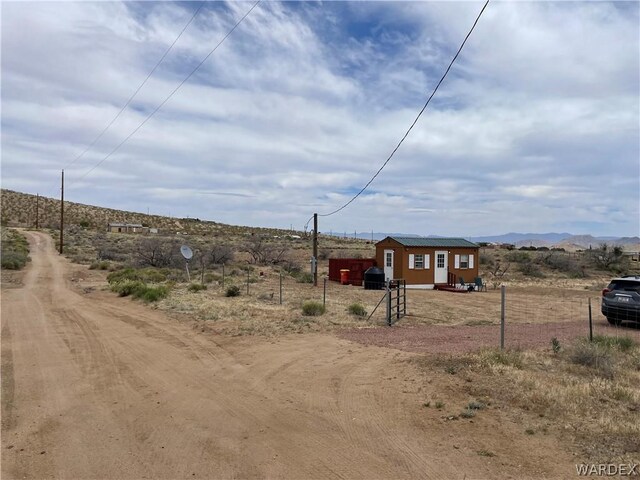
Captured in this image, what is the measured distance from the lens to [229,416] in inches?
265

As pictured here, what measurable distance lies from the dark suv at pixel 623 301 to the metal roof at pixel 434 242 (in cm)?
1627

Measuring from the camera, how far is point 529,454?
17.7 ft

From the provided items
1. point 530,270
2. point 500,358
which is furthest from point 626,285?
point 530,270

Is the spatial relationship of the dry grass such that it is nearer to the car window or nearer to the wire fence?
the wire fence

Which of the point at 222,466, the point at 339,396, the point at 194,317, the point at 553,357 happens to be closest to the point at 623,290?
the point at 553,357

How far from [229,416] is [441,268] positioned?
29031mm

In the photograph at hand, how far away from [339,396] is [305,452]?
7.03 ft

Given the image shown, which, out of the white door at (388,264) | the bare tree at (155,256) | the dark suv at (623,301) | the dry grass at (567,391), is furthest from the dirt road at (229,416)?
the bare tree at (155,256)

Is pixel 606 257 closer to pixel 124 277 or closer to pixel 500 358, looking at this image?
pixel 124 277

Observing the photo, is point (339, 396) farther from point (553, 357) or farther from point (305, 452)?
point (553, 357)

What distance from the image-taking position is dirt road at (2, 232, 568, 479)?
205 inches

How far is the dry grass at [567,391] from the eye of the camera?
5.82 meters

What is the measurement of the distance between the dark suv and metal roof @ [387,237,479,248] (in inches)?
641

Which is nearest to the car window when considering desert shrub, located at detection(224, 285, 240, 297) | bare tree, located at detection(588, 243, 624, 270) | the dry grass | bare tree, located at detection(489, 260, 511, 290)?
the dry grass
